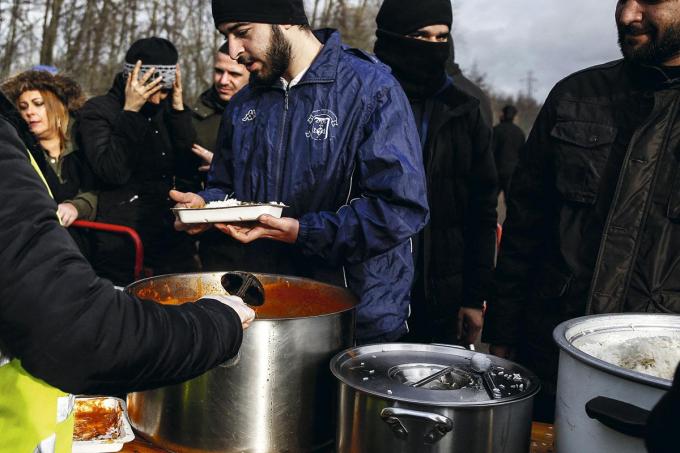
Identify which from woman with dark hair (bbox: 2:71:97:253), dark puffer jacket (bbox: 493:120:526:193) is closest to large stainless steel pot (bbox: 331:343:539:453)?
woman with dark hair (bbox: 2:71:97:253)

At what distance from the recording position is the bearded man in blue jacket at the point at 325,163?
2203 millimetres

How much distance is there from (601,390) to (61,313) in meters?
0.88

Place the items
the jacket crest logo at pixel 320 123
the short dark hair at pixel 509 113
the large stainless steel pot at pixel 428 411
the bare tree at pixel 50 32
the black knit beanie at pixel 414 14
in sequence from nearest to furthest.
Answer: the large stainless steel pot at pixel 428 411, the jacket crest logo at pixel 320 123, the black knit beanie at pixel 414 14, the short dark hair at pixel 509 113, the bare tree at pixel 50 32

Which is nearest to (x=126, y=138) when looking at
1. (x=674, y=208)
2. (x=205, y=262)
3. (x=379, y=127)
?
(x=205, y=262)

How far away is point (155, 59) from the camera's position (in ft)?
14.7

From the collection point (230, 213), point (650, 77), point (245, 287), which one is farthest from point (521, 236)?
point (245, 287)

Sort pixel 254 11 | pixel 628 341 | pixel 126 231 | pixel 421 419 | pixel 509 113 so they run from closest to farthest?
1. pixel 421 419
2. pixel 628 341
3. pixel 254 11
4. pixel 126 231
5. pixel 509 113

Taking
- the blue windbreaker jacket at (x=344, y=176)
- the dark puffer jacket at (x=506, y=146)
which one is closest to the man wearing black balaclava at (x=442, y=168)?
the blue windbreaker jacket at (x=344, y=176)

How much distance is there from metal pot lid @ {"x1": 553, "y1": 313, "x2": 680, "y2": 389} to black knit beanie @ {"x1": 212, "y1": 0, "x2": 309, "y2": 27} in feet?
5.13

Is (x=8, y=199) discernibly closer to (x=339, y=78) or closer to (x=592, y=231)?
(x=339, y=78)

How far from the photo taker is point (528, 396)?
4.43ft

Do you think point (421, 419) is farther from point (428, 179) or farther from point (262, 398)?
point (428, 179)

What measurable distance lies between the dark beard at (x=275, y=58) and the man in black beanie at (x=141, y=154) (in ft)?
6.58

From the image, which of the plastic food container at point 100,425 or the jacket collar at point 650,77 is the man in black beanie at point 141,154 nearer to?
the plastic food container at point 100,425
